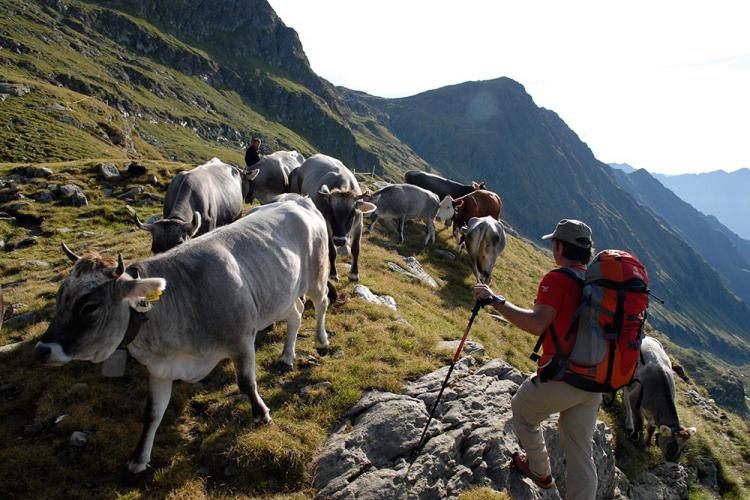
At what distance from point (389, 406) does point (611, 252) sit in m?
4.92

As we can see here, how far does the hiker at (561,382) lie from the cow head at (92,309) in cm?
486

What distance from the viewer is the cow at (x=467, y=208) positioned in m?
29.9

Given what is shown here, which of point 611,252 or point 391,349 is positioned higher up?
point 611,252

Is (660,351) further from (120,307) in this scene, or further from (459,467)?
(120,307)

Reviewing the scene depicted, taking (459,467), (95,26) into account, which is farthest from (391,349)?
(95,26)

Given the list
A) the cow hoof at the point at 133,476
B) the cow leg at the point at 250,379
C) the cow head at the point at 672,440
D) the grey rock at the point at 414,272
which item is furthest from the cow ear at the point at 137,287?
the cow head at the point at 672,440

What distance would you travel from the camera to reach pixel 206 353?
270 inches

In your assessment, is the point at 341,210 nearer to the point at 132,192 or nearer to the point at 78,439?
the point at 78,439

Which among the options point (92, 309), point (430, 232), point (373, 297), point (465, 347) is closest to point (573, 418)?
point (465, 347)

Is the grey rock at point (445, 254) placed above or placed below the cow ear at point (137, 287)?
below

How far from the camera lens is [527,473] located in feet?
25.6

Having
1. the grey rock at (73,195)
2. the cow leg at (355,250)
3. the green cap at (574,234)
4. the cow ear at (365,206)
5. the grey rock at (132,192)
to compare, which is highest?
the green cap at (574,234)

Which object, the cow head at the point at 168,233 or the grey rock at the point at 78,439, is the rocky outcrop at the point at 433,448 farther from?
the cow head at the point at 168,233

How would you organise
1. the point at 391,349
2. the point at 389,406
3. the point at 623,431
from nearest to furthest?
the point at 389,406, the point at 391,349, the point at 623,431
